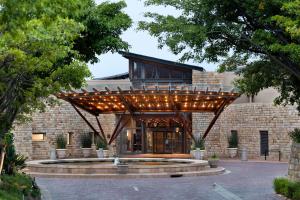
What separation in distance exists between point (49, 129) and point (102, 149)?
4.77m

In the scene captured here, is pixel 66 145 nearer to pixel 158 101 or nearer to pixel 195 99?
pixel 158 101

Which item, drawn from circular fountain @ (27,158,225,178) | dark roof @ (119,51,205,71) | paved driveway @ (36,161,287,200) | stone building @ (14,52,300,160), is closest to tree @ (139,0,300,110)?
paved driveway @ (36,161,287,200)

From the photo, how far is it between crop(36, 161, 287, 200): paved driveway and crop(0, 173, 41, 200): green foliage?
1.58m

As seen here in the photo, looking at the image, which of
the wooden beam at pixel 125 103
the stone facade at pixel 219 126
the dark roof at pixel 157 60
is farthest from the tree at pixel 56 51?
the dark roof at pixel 157 60

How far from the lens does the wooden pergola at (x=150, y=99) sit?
30781 millimetres

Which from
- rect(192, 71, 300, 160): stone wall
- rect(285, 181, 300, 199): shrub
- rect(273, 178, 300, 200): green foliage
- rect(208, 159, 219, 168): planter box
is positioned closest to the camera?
rect(273, 178, 300, 200): green foliage

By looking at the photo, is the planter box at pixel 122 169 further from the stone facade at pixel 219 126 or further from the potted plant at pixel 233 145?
the potted plant at pixel 233 145

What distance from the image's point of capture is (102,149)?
3981 centimetres

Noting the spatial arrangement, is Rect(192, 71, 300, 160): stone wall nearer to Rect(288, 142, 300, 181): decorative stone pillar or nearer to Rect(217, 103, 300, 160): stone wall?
Rect(217, 103, 300, 160): stone wall

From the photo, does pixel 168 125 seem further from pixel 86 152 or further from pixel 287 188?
pixel 287 188

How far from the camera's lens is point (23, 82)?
1462 cm

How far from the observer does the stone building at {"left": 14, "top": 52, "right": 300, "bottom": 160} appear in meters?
37.9

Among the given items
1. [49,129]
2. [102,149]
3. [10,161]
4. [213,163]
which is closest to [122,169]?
[213,163]

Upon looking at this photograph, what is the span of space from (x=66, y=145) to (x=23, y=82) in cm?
2731
